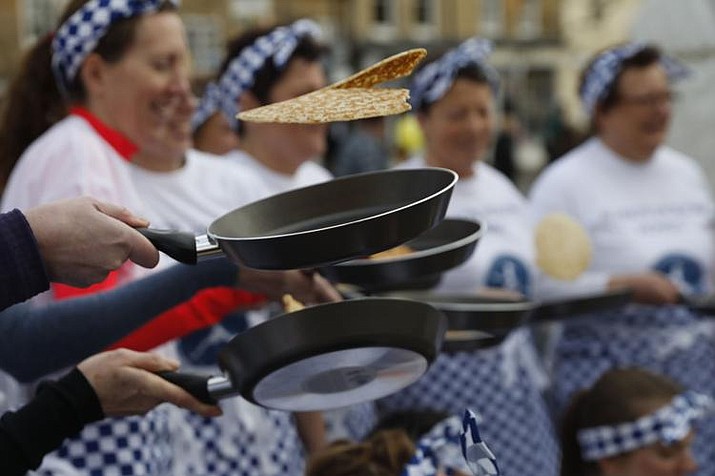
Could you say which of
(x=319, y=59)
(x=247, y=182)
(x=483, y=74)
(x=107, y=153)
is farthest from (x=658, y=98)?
(x=107, y=153)

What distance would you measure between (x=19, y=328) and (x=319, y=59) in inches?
59.4

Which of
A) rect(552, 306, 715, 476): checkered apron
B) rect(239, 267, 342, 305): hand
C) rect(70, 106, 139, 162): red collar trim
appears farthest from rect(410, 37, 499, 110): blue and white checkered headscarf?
rect(239, 267, 342, 305): hand

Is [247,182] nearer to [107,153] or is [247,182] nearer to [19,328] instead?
[107,153]

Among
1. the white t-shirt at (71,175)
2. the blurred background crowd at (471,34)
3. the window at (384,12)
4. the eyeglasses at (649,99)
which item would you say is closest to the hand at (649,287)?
the eyeglasses at (649,99)

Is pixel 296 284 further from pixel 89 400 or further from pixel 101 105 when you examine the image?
pixel 101 105

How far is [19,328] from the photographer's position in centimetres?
187

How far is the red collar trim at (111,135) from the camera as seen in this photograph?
2.45m

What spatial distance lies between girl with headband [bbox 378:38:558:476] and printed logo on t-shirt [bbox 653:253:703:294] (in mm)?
437

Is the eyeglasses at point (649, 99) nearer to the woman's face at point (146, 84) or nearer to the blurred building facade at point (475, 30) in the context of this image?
the woman's face at point (146, 84)

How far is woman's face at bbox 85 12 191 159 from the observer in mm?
2451

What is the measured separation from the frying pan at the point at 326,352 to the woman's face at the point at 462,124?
2.06m

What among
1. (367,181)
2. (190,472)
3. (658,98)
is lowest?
(190,472)

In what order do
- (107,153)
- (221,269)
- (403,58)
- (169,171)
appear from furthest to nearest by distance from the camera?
(169,171) → (107,153) → (221,269) → (403,58)

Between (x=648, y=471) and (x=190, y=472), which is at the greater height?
(x=190, y=472)
